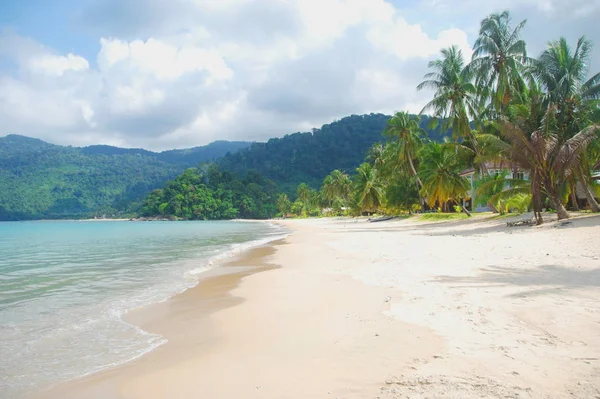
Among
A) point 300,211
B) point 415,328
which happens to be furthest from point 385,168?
point 300,211

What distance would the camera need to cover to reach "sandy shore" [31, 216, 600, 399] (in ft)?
11.0

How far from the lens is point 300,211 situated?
112 m

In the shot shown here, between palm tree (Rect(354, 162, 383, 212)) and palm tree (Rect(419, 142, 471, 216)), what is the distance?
1788 cm

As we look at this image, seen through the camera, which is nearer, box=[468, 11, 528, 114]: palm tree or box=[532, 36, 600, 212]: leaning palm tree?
box=[532, 36, 600, 212]: leaning palm tree

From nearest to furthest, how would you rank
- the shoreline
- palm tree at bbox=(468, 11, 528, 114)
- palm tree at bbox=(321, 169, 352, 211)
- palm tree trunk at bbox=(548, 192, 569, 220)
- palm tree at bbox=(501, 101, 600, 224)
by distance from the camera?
the shoreline
palm tree at bbox=(501, 101, 600, 224)
palm tree trunk at bbox=(548, 192, 569, 220)
palm tree at bbox=(468, 11, 528, 114)
palm tree at bbox=(321, 169, 352, 211)

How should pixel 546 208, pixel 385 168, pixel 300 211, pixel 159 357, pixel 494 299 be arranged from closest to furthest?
1. pixel 159 357
2. pixel 494 299
3. pixel 546 208
4. pixel 385 168
5. pixel 300 211

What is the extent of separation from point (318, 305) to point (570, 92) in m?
21.0

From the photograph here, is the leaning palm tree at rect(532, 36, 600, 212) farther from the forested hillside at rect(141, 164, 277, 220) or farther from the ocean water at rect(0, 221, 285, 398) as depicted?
the forested hillside at rect(141, 164, 277, 220)

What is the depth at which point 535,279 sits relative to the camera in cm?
709

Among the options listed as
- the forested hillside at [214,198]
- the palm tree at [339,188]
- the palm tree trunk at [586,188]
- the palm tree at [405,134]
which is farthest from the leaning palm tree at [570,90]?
the forested hillside at [214,198]

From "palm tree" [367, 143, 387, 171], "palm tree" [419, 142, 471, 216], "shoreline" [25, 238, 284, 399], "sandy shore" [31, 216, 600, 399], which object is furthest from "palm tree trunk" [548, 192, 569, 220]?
"palm tree" [367, 143, 387, 171]

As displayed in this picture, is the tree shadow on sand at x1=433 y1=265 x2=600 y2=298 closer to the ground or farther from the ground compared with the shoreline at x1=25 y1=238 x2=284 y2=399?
farther from the ground

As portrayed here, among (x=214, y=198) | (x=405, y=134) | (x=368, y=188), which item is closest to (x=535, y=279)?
(x=405, y=134)

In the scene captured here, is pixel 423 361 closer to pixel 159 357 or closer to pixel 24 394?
pixel 159 357
